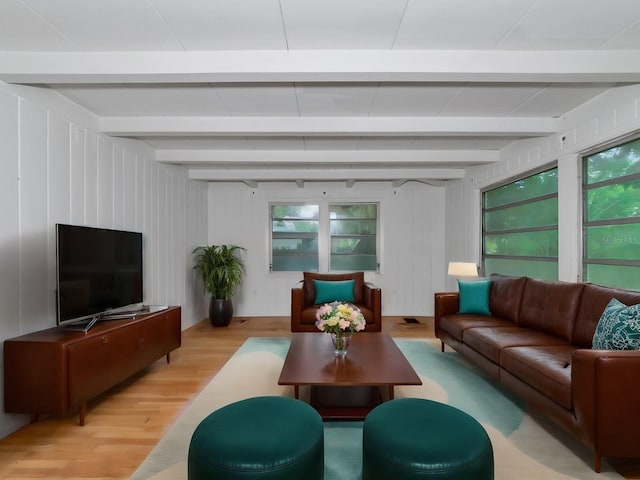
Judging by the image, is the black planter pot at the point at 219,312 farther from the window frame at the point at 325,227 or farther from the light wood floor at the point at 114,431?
the light wood floor at the point at 114,431

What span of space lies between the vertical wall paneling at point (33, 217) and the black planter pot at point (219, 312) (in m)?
2.78

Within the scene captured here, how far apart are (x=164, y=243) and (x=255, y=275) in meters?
2.03

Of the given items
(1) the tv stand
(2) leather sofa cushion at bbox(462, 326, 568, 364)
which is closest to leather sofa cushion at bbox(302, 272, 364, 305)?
(2) leather sofa cushion at bbox(462, 326, 568, 364)

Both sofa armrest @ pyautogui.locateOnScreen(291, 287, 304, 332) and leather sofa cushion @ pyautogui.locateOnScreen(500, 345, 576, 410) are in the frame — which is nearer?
leather sofa cushion @ pyautogui.locateOnScreen(500, 345, 576, 410)

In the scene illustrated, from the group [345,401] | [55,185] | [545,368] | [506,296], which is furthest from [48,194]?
[506,296]

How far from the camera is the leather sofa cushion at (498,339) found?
2709 millimetres

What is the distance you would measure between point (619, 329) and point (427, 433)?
1.50 meters

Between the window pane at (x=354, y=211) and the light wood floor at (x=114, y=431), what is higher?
the window pane at (x=354, y=211)

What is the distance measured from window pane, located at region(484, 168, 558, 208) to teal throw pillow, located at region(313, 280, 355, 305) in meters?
2.42

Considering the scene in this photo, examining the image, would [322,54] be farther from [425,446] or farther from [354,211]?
[354,211]

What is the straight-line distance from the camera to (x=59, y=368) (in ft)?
7.18

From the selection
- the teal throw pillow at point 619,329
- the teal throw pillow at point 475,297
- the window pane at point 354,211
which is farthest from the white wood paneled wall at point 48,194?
the teal throw pillow at point 619,329

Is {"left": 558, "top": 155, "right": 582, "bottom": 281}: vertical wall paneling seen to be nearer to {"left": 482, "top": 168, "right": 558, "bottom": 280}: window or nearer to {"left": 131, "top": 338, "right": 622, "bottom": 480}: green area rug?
{"left": 482, "top": 168, "right": 558, "bottom": 280}: window

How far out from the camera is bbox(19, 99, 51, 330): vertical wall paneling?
7.95 ft
